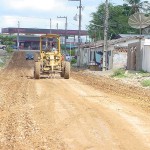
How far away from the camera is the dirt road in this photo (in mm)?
9836

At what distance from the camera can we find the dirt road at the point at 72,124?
9.84m

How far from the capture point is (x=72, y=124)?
1230 cm

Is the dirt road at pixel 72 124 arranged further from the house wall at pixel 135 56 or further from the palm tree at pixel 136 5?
the palm tree at pixel 136 5

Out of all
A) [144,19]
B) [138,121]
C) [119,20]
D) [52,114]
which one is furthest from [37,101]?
[119,20]

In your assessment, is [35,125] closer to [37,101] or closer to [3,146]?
[3,146]

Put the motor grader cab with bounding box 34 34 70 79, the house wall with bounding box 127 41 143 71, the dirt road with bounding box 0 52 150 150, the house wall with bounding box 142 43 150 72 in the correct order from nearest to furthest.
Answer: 1. the dirt road with bounding box 0 52 150 150
2. the motor grader cab with bounding box 34 34 70 79
3. the house wall with bounding box 142 43 150 72
4. the house wall with bounding box 127 41 143 71

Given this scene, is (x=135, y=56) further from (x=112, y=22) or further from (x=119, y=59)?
(x=112, y=22)

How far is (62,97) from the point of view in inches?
768

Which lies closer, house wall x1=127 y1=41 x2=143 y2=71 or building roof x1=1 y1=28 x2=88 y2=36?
house wall x1=127 y1=41 x2=143 y2=71

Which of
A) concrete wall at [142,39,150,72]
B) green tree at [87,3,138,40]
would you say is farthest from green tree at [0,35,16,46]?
concrete wall at [142,39,150,72]

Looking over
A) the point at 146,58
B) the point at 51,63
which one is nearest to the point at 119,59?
the point at 146,58

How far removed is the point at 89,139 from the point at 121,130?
1359mm

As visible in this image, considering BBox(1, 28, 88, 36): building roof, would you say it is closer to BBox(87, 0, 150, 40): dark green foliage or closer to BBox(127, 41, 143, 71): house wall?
BBox(87, 0, 150, 40): dark green foliage

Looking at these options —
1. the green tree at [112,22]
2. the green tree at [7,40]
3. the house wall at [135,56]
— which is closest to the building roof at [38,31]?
the green tree at [7,40]
